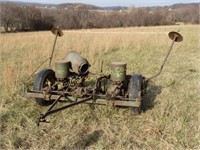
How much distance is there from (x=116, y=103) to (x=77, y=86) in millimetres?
966

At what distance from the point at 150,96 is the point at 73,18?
3646cm

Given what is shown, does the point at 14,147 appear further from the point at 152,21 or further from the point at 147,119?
the point at 152,21

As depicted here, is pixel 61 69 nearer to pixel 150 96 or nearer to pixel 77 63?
pixel 77 63

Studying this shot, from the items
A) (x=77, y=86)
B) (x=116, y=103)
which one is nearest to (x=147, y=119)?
(x=116, y=103)

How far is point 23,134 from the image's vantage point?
176 inches

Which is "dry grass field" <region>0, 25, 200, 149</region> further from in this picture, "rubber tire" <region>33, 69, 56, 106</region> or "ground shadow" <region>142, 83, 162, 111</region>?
"rubber tire" <region>33, 69, 56, 106</region>

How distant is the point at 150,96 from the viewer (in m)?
6.37

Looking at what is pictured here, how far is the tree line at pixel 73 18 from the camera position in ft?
113

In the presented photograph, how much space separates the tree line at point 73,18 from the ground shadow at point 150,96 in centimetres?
2756

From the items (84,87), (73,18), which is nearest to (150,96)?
(84,87)

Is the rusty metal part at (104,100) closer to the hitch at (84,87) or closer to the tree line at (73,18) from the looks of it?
the hitch at (84,87)

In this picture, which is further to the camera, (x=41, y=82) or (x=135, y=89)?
(x=41, y=82)

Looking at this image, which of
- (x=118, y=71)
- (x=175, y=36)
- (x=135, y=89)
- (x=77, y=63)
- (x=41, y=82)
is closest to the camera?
(x=135, y=89)

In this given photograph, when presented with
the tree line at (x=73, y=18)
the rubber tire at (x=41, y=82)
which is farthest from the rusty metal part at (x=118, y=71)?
the tree line at (x=73, y=18)
